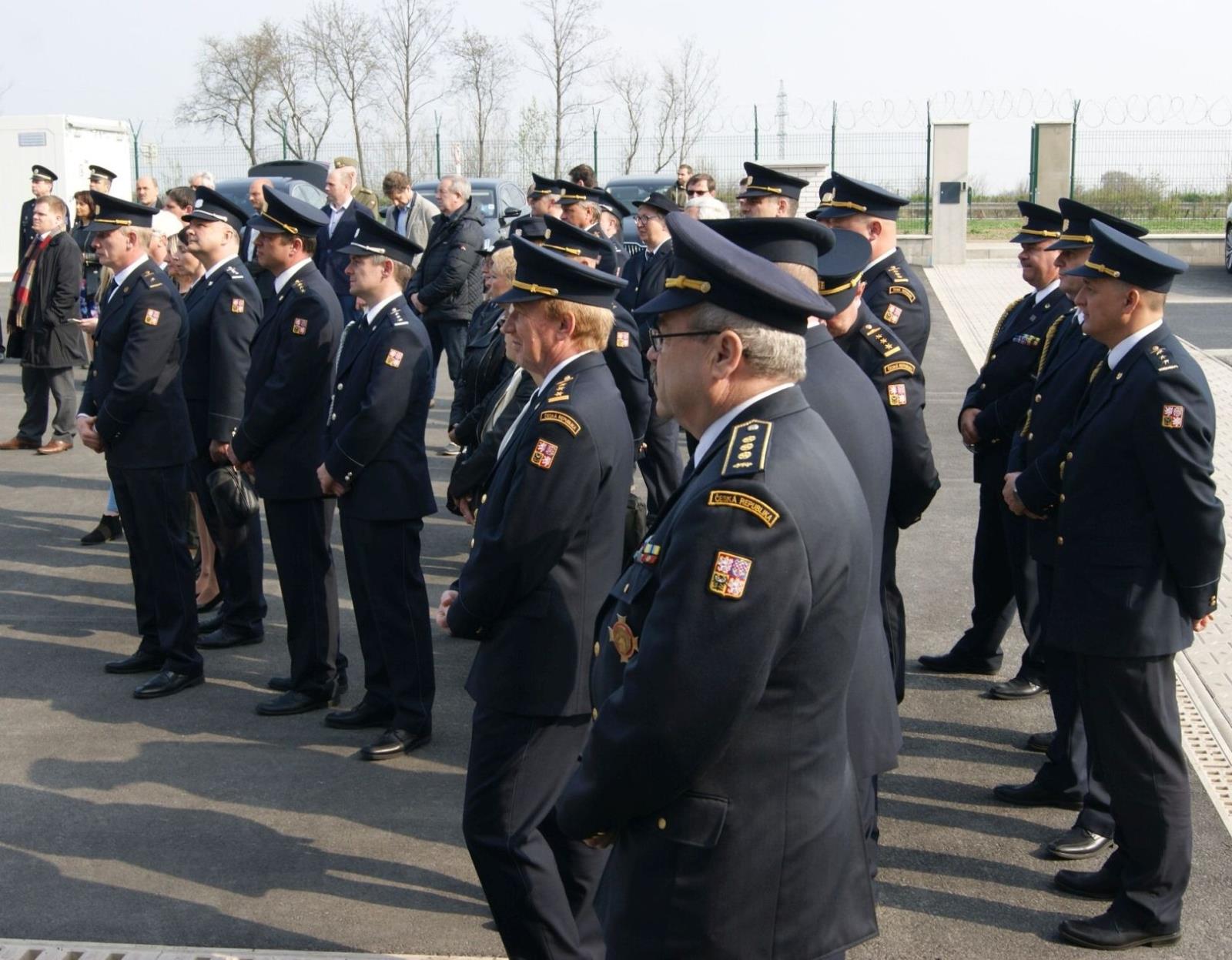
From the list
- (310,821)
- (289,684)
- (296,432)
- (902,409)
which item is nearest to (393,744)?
(310,821)

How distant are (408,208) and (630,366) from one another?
6.80 m

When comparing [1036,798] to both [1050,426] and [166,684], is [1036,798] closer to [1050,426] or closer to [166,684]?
[1050,426]

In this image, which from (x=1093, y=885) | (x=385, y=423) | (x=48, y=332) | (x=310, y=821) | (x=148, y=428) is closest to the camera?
(x=1093, y=885)

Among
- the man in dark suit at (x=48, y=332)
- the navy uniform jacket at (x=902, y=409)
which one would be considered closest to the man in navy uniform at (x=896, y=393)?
the navy uniform jacket at (x=902, y=409)

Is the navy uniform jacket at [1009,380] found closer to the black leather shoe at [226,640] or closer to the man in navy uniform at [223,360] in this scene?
the man in navy uniform at [223,360]

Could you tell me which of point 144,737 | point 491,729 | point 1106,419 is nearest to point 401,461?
point 144,737

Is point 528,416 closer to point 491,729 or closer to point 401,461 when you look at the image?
point 491,729

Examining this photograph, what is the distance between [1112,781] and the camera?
4.12m

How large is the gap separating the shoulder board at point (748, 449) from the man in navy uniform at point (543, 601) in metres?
1.31

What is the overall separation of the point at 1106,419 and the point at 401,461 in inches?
108

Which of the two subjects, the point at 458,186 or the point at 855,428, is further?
the point at 458,186

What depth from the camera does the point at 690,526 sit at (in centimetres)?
235

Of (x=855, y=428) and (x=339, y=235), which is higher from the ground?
(x=339, y=235)

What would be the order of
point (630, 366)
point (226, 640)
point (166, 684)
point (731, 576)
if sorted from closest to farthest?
point (731, 576) → point (166, 684) → point (226, 640) → point (630, 366)
